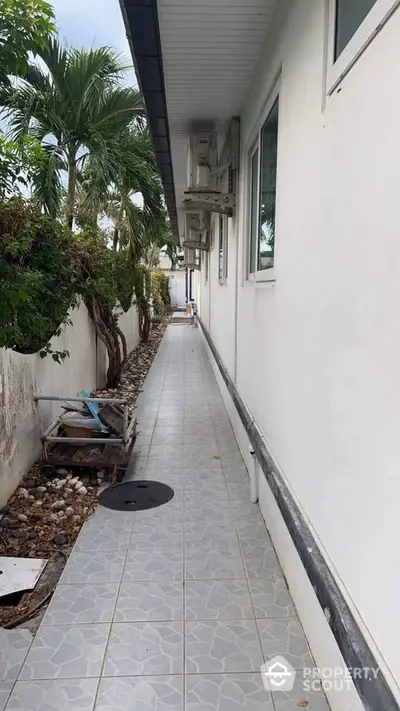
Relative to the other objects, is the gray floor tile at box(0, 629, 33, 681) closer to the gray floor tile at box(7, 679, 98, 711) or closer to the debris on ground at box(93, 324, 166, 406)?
the gray floor tile at box(7, 679, 98, 711)

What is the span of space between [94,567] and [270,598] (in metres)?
1.03

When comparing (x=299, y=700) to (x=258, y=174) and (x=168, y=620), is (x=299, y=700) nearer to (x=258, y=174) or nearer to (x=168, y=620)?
(x=168, y=620)

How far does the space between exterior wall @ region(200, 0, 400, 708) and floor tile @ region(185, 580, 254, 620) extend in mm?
291

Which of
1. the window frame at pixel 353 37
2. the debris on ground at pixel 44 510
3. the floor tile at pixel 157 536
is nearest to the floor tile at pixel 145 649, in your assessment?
the floor tile at pixel 157 536

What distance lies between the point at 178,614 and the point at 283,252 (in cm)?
203

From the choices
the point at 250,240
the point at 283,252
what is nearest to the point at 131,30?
the point at 283,252

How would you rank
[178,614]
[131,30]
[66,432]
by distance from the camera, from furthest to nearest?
[66,432] → [131,30] → [178,614]

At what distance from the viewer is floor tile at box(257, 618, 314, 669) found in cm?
202

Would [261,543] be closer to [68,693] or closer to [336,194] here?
[68,693]

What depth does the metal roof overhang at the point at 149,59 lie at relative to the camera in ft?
7.66

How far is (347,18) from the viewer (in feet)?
5.75

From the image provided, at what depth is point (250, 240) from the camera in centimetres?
438

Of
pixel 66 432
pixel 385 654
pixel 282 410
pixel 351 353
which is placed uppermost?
pixel 351 353

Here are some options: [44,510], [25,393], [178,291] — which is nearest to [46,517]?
[44,510]
